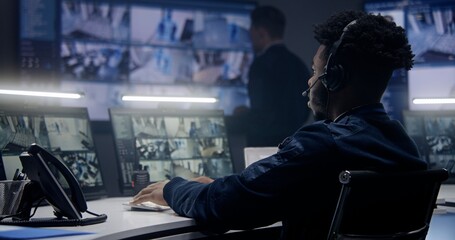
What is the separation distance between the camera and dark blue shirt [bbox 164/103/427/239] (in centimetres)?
169

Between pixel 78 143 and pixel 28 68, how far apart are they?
151cm

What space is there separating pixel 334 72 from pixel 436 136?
1.57m

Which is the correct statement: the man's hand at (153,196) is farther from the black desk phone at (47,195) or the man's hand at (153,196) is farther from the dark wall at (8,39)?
the dark wall at (8,39)

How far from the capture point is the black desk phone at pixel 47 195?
1.92 meters

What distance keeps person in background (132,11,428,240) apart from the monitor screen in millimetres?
753

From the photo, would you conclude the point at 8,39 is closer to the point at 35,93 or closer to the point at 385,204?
the point at 35,93

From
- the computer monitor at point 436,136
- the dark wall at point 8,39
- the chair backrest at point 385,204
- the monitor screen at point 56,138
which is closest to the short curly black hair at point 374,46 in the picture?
the chair backrest at point 385,204

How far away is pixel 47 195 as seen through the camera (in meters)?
1.99

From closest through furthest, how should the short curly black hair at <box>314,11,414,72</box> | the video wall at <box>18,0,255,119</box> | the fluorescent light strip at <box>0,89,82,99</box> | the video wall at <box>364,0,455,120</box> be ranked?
the short curly black hair at <box>314,11,414,72</box>, the fluorescent light strip at <box>0,89,82,99</box>, the video wall at <box>364,0,455,120</box>, the video wall at <box>18,0,255,119</box>

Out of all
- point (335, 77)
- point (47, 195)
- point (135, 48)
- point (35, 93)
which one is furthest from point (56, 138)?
point (135, 48)

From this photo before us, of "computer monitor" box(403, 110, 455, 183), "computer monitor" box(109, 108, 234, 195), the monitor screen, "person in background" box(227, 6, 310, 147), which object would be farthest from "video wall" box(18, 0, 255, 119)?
"computer monitor" box(403, 110, 455, 183)

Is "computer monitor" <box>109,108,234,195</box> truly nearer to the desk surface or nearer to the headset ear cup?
the desk surface

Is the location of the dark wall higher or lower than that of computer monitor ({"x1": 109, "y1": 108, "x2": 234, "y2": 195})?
higher

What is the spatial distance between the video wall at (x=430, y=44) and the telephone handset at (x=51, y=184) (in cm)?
236
